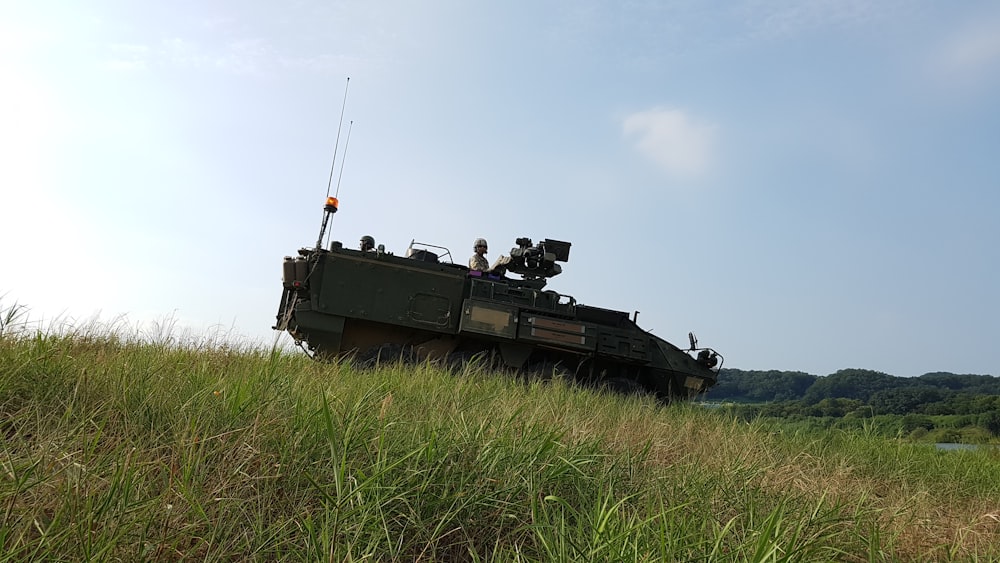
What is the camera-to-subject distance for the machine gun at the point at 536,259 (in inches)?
402

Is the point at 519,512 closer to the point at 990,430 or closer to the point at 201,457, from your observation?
the point at 201,457

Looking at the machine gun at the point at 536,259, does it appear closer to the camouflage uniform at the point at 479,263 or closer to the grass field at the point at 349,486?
the camouflage uniform at the point at 479,263

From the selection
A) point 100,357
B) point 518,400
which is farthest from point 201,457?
point 518,400

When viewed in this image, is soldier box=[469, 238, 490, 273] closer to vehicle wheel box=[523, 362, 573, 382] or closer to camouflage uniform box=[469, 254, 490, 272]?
camouflage uniform box=[469, 254, 490, 272]

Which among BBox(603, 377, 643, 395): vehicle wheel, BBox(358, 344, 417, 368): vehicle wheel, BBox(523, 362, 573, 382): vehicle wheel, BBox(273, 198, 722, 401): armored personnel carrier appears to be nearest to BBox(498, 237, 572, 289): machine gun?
BBox(273, 198, 722, 401): armored personnel carrier

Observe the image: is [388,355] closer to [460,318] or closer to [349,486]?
[460,318]

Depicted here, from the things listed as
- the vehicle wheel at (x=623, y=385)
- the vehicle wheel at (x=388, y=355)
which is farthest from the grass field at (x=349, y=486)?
the vehicle wheel at (x=623, y=385)

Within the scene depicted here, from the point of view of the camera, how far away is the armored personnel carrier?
30.5 ft

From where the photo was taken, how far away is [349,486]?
9.00ft

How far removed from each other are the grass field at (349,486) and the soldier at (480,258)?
5503 millimetres

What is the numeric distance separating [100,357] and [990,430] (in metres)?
10.5

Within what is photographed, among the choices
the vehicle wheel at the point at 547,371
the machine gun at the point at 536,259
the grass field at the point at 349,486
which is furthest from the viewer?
the machine gun at the point at 536,259

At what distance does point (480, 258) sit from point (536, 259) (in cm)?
94

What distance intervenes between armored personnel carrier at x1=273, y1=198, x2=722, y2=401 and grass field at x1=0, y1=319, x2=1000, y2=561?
417cm
